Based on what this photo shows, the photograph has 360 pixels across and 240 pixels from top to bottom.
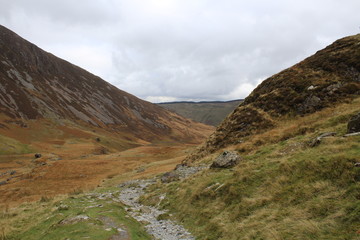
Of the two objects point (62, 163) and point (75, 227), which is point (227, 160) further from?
point (62, 163)

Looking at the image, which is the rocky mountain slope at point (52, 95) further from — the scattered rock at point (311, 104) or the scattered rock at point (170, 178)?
the scattered rock at point (311, 104)

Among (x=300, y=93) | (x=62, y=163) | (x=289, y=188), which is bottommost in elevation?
(x=289, y=188)

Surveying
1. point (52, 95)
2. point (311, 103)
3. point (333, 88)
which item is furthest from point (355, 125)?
point (52, 95)

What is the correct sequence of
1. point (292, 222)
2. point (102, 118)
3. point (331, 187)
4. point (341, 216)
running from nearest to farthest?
1. point (341, 216)
2. point (292, 222)
3. point (331, 187)
4. point (102, 118)

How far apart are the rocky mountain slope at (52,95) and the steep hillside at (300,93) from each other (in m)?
100

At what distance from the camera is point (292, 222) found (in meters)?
9.09

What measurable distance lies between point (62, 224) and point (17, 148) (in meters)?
78.1

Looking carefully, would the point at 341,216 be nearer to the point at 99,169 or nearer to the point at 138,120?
the point at 99,169

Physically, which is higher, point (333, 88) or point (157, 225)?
point (333, 88)

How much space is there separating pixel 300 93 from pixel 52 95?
14449 cm

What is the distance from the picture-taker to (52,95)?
14375cm

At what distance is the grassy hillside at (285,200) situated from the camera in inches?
327

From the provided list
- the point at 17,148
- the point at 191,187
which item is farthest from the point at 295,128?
the point at 17,148

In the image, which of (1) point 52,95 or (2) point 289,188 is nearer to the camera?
(2) point 289,188
